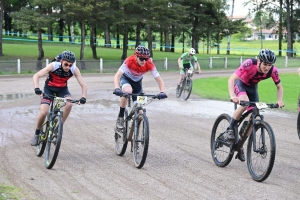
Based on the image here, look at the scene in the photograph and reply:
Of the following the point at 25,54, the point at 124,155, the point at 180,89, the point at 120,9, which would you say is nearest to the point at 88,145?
the point at 124,155

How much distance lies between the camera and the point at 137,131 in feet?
29.3

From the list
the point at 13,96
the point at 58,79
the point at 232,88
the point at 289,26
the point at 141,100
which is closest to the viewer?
the point at 232,88

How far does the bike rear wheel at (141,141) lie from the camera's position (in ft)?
27.9

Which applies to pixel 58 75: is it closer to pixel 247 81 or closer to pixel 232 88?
pixel 232 88

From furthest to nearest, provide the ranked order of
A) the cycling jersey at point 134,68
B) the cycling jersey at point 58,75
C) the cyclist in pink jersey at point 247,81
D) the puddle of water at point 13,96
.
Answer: the puddle of water at point 13,96
the cycling jersey at point 134,68
the cycling jersey at point 58,75
the cyclist in pink jersey at point 247,81

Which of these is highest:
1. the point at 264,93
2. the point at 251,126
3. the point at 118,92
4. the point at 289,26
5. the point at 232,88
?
the point at 289,26

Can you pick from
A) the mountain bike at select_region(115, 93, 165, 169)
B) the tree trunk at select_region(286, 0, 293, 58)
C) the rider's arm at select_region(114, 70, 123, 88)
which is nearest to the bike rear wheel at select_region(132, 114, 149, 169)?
the mountain bike at select_region(115, 93, 165, 169)

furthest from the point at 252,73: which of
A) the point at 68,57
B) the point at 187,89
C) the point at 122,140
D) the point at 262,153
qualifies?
the point at 187,89

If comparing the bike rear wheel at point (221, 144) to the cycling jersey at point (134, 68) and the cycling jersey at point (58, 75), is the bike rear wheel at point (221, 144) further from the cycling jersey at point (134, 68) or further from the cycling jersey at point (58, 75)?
the cycling jersey at point (58, 75)

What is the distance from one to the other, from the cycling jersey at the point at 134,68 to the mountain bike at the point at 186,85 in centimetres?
989

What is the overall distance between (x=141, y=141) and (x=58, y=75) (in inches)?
73.9

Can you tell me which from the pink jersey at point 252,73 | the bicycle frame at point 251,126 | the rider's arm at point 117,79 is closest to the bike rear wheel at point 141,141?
the rider's arm at point 117,79

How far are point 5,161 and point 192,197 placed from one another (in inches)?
139

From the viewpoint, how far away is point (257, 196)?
705 cm
